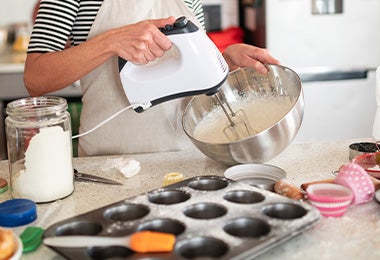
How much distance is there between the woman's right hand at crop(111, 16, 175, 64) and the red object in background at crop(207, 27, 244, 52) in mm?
1640


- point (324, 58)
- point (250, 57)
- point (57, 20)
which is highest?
point (57, 20)

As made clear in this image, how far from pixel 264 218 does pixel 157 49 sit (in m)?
0.41

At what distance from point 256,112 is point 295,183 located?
9.8 inches

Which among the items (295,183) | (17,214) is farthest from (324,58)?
(17,214)

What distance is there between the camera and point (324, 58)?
102 inches

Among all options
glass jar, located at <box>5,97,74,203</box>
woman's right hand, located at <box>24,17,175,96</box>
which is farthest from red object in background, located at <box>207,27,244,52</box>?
glass jar, located at <box>5,97,74,203</box>

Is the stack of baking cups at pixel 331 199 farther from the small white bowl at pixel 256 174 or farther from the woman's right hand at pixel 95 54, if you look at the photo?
the woman's right hand at pixel 95 54

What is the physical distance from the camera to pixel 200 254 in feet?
2.79

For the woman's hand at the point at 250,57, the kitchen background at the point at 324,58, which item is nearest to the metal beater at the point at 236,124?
the woman's hand at the point at 250,57

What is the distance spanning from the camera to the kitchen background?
2.51 meters

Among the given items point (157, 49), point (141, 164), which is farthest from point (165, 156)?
point (157, 49)

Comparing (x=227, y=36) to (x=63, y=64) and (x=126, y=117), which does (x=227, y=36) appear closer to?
(x=126, y=117)

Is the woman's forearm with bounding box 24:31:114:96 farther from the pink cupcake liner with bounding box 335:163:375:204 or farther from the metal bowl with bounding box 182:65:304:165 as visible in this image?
the pink cupcake liner with bounding box 335:163:375:204

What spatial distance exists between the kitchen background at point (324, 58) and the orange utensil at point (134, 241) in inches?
62.5
